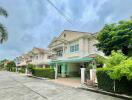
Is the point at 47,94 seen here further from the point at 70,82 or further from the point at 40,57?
the point at 40,57

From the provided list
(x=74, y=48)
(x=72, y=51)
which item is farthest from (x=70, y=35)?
(x=72, y=51)

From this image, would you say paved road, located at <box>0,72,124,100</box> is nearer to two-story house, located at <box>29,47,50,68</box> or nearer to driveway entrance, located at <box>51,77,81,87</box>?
driveway entrance, located at <box>51,77,81,87</box>

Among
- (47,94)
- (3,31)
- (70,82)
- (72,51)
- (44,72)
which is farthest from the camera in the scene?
(72,51)

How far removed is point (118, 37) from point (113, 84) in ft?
20.8

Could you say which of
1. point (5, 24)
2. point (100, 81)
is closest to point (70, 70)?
point (5, 24)

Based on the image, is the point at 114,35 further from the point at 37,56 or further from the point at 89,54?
the point at 37,56

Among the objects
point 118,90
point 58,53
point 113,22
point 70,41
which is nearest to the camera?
point 118,90

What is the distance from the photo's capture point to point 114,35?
18719 mm

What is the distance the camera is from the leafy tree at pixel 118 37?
59.6 ft

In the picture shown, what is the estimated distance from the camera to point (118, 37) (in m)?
18.2

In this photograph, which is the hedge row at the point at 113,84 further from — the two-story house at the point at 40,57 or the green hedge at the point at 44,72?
the two-story house at the point at 40,57

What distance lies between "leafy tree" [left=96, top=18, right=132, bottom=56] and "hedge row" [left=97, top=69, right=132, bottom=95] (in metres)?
4.70

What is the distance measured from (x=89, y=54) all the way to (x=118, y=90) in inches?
649

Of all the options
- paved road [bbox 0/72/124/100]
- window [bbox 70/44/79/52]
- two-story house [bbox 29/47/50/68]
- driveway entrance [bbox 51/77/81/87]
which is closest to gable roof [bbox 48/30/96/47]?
window [bbox 70/44/79/52]
